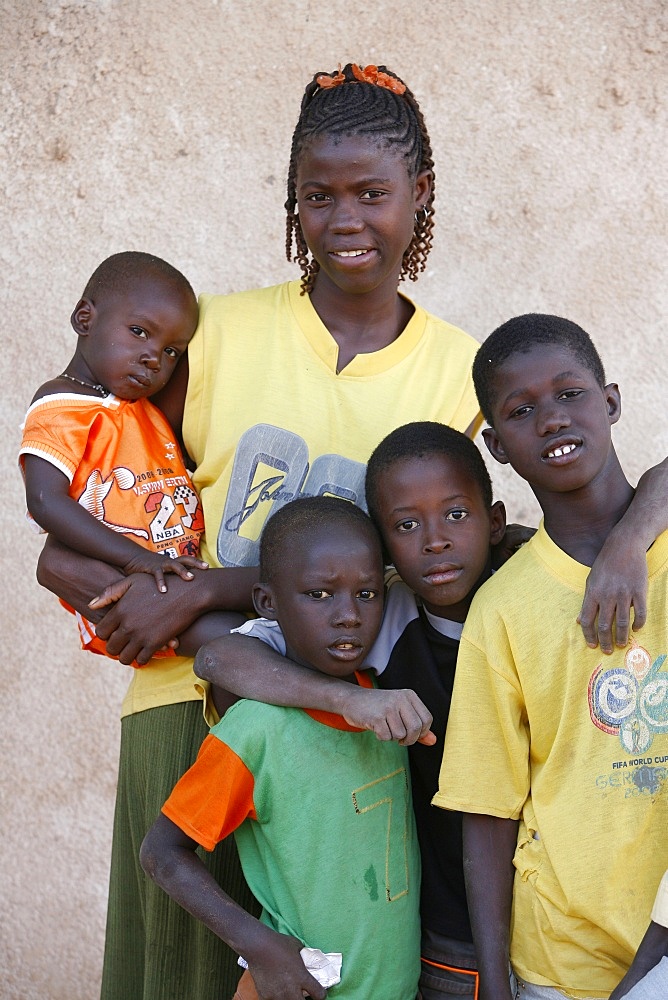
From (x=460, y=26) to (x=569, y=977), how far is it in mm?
2539

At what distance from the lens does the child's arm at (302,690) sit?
1727mm

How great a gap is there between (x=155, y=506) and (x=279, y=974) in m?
0.85

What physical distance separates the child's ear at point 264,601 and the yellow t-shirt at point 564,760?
34cm

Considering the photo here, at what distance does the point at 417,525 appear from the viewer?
1.97 meters

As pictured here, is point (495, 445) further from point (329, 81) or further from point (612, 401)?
point (329, 81)

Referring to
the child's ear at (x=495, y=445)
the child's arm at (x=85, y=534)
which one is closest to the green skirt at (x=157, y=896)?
the child's arm at (x=85, y=534)

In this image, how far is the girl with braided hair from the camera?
2.08m

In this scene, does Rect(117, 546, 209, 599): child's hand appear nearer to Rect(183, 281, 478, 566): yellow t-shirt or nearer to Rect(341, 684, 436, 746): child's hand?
Rect(183, 281, 478, 566): yellow t-shirt

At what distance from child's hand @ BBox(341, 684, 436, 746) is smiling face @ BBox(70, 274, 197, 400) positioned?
2.64ft

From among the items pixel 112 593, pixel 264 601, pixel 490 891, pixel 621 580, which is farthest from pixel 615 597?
pixel 112 593

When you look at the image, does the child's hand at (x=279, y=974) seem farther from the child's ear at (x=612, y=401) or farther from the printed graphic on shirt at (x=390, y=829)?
the child's ear at (x=612, y=401)

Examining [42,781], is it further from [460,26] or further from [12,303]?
[460,26]

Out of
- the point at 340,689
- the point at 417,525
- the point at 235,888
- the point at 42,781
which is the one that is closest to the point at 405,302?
the point at 417,525

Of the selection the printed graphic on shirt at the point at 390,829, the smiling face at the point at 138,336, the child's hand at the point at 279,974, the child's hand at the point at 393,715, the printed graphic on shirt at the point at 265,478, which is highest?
the smiling face at the point at 138,336
